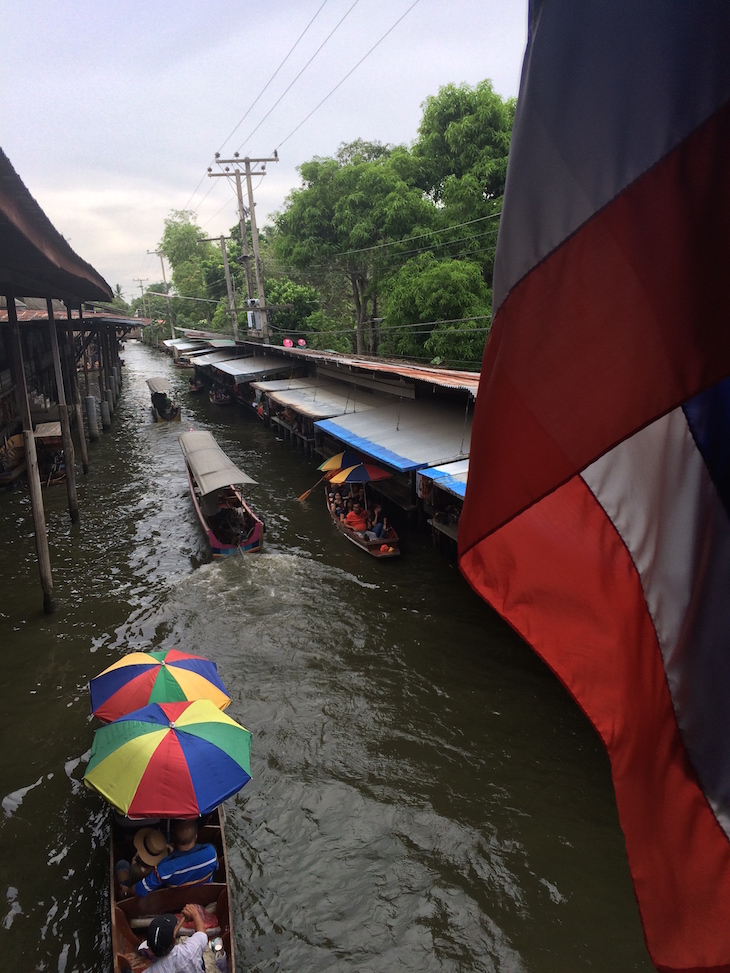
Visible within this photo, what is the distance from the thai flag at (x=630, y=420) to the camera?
5.54ft

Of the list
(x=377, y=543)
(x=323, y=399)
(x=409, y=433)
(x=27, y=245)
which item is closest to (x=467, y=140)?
(x=323, y=399)

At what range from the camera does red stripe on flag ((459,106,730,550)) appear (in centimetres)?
168

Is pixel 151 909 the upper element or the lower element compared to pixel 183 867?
lower

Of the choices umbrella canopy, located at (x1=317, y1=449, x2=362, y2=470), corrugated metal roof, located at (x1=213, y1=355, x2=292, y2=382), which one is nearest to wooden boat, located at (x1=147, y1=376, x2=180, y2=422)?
corrugated metal roof, located at (x1=213, y1=355, x2=292, y2=382)

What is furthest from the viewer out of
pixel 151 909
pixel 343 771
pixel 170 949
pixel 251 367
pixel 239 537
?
pixel 251 367

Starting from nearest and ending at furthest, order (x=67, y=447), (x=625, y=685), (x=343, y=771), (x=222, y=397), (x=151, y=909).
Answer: (x=625, y=685) → (x=151, y=909) → (x=343, y=771) → (x=67, y=447) → (x=222, y=397)

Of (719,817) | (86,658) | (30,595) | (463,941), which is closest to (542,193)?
(719,817)

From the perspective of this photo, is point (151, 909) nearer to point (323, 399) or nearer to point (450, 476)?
point (450, 476)

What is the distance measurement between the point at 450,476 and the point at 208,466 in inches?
298

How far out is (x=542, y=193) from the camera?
6.10 feet

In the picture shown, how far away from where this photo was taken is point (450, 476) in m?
12.0

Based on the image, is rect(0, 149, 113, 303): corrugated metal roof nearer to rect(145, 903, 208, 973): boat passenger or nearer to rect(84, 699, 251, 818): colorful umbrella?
rect(84, 699, 251, 818): colorful umbrella

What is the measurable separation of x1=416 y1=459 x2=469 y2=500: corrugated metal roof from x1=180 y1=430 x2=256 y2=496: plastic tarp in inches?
190

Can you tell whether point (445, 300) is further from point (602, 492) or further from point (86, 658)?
point (602, 492)
